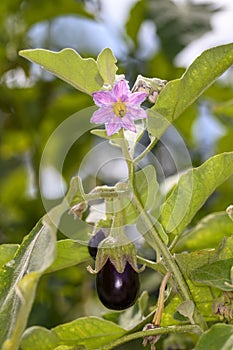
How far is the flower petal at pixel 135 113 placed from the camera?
1.63ft

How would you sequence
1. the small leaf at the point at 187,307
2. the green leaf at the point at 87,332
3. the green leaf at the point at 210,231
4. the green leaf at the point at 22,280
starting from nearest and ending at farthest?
the green leaf at the point at 22,280, the small leaf at the point at 187,307, the green leaf at the point at 87,332, the green leaf at the point at 210,231

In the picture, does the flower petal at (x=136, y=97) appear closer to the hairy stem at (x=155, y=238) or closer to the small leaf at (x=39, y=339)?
the hairy stem at (x=155, y=238)

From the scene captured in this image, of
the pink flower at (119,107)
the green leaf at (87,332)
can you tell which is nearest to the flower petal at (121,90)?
the pink flower at (119,107)

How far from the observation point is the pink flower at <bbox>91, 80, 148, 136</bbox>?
49 cm

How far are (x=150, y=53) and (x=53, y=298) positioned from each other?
0.64 meters

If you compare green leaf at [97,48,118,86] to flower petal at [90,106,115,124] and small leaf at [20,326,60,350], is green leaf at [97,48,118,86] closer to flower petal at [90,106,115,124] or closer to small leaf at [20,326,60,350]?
flower petal at [90,106,115,124]

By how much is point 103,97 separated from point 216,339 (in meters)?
0.18

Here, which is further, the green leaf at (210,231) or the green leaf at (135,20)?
the green leaf at (135,20)

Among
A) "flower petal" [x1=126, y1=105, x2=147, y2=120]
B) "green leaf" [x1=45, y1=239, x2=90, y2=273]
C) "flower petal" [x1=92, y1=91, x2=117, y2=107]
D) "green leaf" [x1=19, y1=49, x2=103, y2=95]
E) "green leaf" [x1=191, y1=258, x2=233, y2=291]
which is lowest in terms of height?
"green leaf" [x1=191, y1=258, x2=233, y2=291]

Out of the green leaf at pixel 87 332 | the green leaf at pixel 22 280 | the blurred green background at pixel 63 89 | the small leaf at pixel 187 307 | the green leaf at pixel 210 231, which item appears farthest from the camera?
the blurred green background at pixel 63 89

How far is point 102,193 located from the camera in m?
0.49

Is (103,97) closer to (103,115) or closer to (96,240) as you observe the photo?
(103,115)

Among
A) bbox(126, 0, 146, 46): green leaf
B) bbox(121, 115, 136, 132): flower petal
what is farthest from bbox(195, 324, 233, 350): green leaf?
bbox(126, 0, 146, 46): green leaf

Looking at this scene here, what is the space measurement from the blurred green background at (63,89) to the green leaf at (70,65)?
2.79 feet
